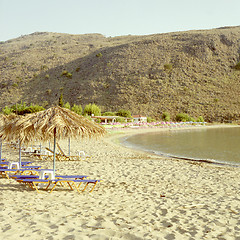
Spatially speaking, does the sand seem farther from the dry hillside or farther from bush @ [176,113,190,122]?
the dry hillside

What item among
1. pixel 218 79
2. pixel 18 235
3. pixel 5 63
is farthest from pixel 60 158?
pixel 5 63

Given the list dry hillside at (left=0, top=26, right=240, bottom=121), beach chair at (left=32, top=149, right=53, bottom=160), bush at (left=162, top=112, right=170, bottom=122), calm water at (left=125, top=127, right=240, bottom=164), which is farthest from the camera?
dry hillside at (left=0, top=26, right=240, bottom=121)

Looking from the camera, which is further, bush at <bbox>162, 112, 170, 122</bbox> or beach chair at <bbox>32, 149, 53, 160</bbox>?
bush at <bbox>162, 112, 170, 122</bbox>

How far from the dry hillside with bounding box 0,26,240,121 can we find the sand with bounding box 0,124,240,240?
48053 mm

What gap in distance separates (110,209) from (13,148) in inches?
444

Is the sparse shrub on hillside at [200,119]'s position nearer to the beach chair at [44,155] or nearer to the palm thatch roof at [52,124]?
the beach chair at [44,155]

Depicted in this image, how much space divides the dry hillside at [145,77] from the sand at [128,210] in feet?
158

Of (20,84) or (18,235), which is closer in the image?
(18,235)

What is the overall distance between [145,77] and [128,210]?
58.7m

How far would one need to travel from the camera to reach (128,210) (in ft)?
16.4

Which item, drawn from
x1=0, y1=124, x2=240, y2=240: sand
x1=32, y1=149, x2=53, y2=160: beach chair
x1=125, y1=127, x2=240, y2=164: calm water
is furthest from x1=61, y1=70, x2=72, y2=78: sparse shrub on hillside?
x1=0, y1=124, x2=240, y2=240: sand

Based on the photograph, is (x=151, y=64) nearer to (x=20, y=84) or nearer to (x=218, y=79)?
(x=218, y=79)

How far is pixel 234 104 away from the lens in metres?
58.7

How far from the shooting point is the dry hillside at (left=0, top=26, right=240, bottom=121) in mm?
57625
